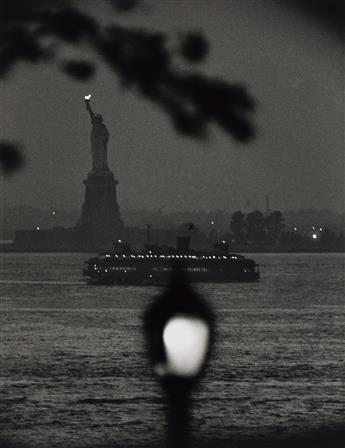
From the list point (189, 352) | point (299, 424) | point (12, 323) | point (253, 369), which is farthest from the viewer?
point (12, 323)

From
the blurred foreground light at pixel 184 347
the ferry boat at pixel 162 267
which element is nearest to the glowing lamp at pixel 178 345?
the blurred foreground light at pixel 184 347

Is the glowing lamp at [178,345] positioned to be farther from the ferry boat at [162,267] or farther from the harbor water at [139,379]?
the ferry boat at [162,267]

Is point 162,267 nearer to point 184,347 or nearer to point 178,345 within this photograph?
point 178,345

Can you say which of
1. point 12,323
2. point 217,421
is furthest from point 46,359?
point 12,323

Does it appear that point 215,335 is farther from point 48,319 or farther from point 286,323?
point 48,319

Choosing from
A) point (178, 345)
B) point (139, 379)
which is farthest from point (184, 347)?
point (139, 379)

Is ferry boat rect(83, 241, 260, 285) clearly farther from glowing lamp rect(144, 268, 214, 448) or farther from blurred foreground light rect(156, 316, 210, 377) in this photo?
blurred foreground light rect(156, 316, 210, 377)
